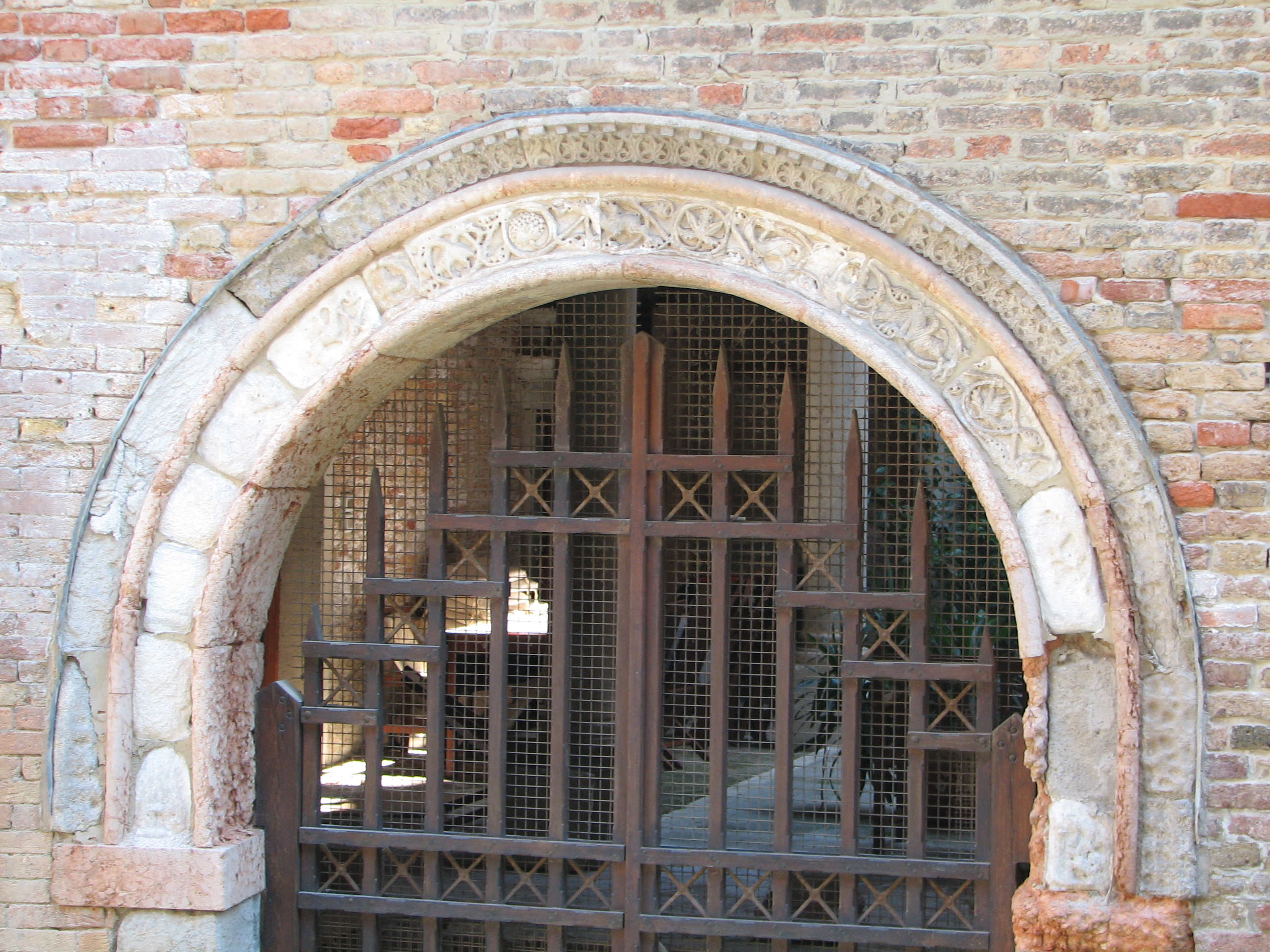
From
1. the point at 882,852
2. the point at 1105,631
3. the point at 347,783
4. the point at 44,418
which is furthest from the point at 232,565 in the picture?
the point at 1105,631

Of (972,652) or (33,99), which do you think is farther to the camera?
(972,652)

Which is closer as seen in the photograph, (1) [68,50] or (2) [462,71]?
(2) [462,71]

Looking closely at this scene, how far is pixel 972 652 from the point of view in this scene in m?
3.61

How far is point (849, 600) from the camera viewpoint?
3.25m

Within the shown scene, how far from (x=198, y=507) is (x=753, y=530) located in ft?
5.26

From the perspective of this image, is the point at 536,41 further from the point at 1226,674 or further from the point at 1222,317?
the point at 1226,674

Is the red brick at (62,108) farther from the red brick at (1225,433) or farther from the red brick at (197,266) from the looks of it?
the red brick at (1225,433)

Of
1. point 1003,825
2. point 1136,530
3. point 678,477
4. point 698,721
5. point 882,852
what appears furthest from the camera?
point 698,721

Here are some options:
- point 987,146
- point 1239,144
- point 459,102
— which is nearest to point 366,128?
point 459,102

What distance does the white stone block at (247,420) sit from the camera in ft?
10.6

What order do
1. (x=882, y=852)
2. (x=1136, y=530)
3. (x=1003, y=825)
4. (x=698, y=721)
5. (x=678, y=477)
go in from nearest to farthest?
1. (x=1136, y=530)
2. (x=1003, y=825)
3. (x=882, y=852)
4. (x=678, y=477)
5. (x=698, y=721)

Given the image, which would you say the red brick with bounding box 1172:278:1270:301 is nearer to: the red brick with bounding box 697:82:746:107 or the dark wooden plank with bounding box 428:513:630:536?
the red brick with bounding box 697:82:746:107

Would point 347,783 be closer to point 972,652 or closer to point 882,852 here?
point 882,852

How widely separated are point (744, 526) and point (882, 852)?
112 cm
